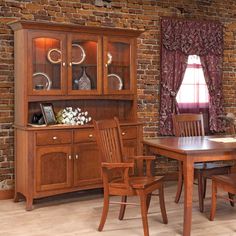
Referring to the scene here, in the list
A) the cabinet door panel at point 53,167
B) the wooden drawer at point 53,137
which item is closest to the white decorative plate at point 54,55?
the wooden drawer at point 53,137

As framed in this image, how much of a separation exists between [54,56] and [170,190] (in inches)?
88.2

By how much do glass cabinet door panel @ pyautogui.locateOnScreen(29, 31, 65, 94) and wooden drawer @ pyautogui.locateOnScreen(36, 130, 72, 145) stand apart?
0.46 metres

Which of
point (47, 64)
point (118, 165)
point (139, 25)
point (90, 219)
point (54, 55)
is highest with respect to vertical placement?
point (139, 25)

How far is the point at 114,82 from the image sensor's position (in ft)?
17.3

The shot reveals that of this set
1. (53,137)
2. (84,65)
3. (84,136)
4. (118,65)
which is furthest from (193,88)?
(53,137)

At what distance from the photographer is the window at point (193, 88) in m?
6.08

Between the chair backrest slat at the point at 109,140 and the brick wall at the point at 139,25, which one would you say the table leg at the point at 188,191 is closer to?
the chair backrest slat at the point at 109,140

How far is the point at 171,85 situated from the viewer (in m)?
5.94

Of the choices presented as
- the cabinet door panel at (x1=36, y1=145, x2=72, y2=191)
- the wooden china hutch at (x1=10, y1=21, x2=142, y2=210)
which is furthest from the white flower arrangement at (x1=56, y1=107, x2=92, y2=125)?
the cabinet door panel at (x1=36, y1=145, x2=72, y2=191)

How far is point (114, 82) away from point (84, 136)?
0.83m

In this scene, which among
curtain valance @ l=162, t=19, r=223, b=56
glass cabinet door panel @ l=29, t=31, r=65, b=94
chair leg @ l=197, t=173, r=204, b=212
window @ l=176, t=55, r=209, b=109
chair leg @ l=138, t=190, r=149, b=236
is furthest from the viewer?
window @ l=176, t=55, r=209, b=109

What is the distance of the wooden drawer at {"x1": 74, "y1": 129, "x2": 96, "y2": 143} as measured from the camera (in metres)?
4.83

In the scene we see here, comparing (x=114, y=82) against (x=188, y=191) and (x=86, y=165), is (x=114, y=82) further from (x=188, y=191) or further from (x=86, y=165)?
(x=188, y=191)

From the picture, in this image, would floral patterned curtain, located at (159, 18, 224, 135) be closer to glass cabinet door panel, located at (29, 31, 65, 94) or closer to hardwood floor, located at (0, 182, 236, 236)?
hardwood floor, located at (0, 182, 236, 236)
